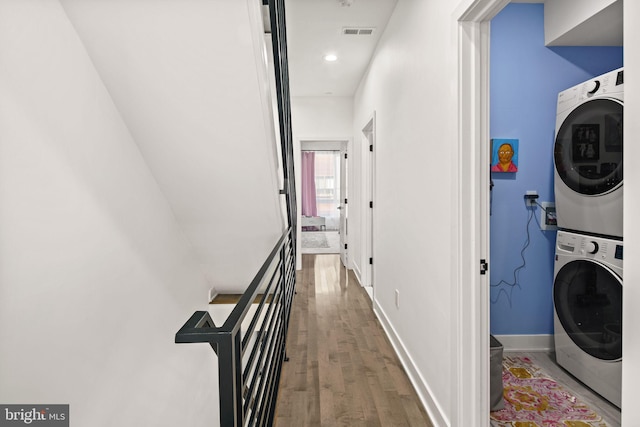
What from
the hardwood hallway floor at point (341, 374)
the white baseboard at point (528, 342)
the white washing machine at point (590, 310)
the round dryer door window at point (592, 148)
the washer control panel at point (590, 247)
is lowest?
the hardwood hallway floor at point (341, 374)

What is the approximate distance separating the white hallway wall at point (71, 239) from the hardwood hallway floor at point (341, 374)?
2.87ft

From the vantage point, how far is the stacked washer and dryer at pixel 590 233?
200 centimetres

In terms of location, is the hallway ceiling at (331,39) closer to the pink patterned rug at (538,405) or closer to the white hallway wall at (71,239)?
the white hallway wall at (71,239)

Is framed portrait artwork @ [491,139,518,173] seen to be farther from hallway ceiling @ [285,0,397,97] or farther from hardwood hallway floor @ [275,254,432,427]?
hardwood hallway floor @ [275,254,432,427]

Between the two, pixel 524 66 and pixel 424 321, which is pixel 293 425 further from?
pixel 524 66

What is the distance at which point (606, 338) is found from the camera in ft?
6.75

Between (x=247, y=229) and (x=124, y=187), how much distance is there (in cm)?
99

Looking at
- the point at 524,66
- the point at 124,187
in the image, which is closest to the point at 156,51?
the point at 124,187

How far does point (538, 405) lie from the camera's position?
212 centimetres

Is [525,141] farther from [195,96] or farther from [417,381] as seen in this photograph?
[195,96]

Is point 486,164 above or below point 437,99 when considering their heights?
below

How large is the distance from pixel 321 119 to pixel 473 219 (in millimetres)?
4294

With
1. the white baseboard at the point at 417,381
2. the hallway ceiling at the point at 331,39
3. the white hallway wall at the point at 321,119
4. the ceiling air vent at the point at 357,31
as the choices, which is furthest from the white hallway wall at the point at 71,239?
the white hallway wall at the point at 321,119

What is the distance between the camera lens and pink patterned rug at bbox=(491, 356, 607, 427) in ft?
6.42
